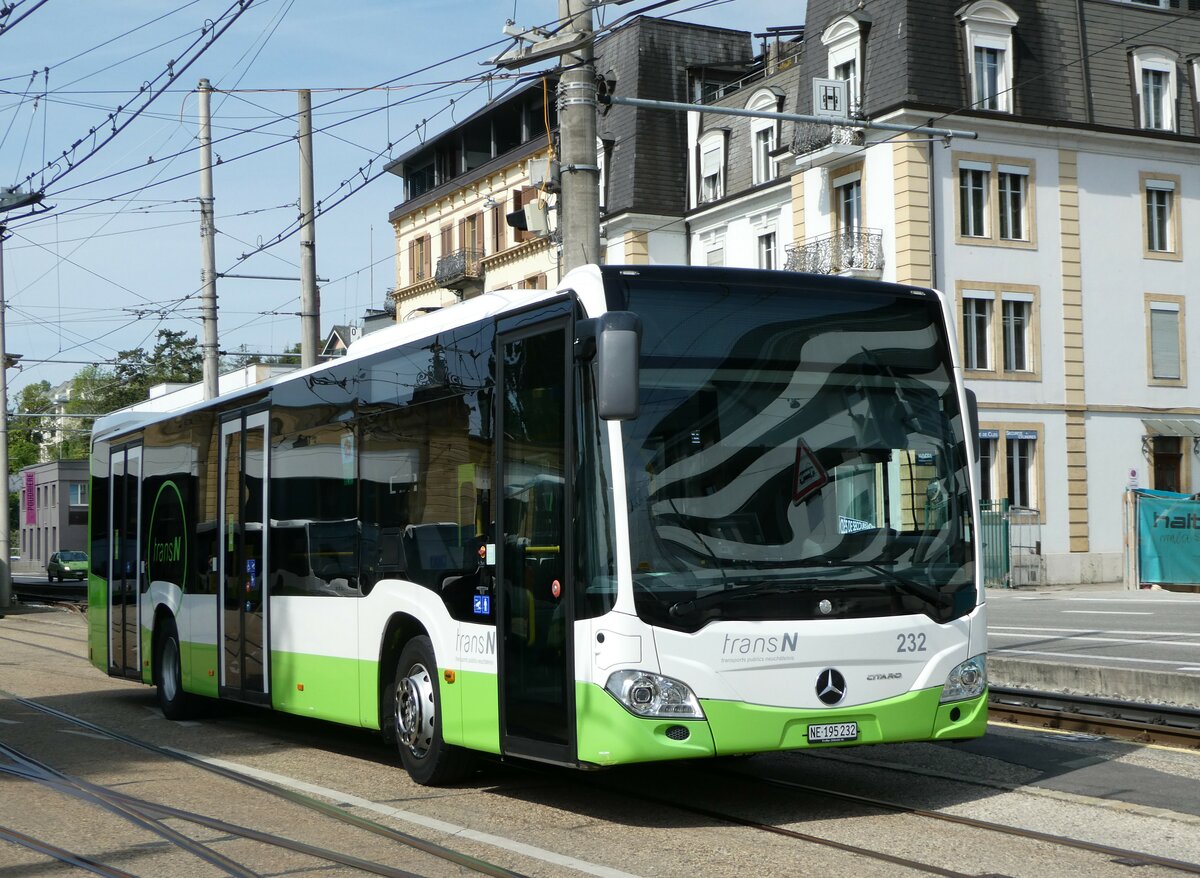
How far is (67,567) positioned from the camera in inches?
2805

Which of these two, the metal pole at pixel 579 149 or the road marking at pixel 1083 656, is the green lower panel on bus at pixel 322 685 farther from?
the road marking at pixel 1083 656

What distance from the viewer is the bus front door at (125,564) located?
1709cm

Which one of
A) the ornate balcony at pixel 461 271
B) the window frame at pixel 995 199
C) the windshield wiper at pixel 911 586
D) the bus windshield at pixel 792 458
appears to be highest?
the ornate balcony at pixel 461 271

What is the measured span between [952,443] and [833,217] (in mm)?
32364

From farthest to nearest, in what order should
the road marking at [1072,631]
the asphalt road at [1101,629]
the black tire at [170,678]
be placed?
the road marking at [1072,631] → the asphalt road at [1101,629] → the black tire at [170,678]

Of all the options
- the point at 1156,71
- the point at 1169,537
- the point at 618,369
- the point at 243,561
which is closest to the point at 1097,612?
the point at 1169,537

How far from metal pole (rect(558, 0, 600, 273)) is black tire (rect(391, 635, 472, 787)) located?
4.77 metres

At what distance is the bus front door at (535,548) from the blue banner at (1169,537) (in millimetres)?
27159

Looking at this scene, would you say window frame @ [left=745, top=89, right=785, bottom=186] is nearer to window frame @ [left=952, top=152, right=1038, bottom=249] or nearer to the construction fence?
window frame @ [left=952, top=152, right=1038, bottom=249]

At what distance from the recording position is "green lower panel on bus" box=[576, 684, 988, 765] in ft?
27.3

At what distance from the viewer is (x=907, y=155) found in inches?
1510


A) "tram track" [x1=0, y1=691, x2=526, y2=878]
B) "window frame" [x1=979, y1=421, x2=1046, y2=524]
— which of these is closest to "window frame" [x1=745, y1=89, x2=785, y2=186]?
"window frame" [x1=979, y1=421, x2=1046, y2=524]

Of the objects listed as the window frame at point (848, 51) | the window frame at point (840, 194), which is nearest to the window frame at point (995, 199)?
the window frame at point (840, 194)

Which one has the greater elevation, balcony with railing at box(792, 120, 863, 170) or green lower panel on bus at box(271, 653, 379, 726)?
balcony with railing at box(792, 120, 863, 170)
